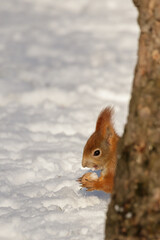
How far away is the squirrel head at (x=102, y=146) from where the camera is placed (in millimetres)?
3293

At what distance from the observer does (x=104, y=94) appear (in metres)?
5.88

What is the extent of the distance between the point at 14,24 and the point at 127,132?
6141 millimetres

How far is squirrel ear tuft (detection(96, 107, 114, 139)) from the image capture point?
329cm

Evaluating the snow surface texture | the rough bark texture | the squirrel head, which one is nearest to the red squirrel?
the squirrel head

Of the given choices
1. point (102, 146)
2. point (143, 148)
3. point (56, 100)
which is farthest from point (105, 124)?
point (56, 100)

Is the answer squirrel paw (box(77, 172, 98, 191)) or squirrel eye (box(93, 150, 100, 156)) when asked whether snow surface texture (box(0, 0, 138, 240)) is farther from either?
squirrel eye (box(93, 150, 100, 156))

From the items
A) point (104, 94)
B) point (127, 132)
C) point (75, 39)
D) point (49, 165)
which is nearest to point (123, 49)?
point (75, 39)

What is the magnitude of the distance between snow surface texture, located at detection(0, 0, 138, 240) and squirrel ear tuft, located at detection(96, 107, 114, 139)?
0.46 metres

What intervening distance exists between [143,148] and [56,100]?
3.73 m

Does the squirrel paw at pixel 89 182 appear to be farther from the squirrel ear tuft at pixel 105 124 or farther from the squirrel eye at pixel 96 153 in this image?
the squirrel ear tuft at pixel 105 124

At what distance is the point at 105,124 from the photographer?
10.9ft

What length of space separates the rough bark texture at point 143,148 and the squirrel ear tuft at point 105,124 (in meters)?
1.12

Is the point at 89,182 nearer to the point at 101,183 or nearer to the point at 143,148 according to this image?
the point at 101,183

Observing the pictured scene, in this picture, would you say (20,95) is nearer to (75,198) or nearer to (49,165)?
(49,165)
